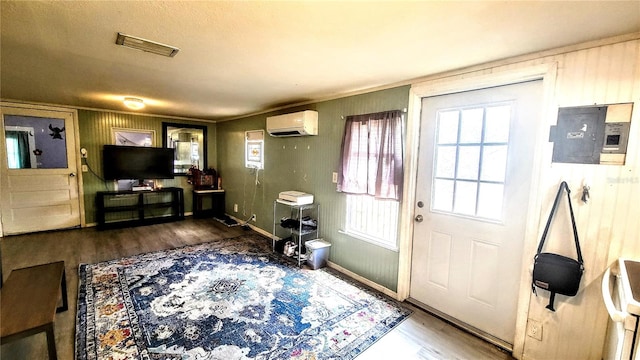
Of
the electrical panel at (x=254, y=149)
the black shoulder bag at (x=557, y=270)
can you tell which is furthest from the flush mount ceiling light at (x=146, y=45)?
the black shoulder bag at (x=557, y=270)

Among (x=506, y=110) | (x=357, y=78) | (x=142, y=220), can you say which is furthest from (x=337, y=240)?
(x=142, y=220)

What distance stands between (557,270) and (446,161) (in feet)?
3.50

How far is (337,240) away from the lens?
10.8ft

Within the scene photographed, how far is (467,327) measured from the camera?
7.18 ft

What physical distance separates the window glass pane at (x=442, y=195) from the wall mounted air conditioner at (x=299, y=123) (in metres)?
1.68

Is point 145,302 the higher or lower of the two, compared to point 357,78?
lower

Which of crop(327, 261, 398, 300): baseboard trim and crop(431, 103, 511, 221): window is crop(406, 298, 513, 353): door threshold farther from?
crop(431, 103, 511, 221): window

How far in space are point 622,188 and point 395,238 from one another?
162cm

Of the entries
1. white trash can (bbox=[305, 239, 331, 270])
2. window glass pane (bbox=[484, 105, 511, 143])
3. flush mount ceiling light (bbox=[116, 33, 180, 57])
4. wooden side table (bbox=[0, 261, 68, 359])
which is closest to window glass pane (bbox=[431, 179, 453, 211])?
window glass pane (bbox=[484, 105, 511, 143])

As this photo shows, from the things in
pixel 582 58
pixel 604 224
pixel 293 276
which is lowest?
pixel 293 276

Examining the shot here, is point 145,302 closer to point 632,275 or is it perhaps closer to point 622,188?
point 632,275

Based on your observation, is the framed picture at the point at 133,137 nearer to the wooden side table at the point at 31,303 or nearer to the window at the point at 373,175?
the wooden side table at the point at 31,303

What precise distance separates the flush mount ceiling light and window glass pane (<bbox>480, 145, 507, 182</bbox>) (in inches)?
98.1

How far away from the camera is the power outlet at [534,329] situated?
71.2 inches
